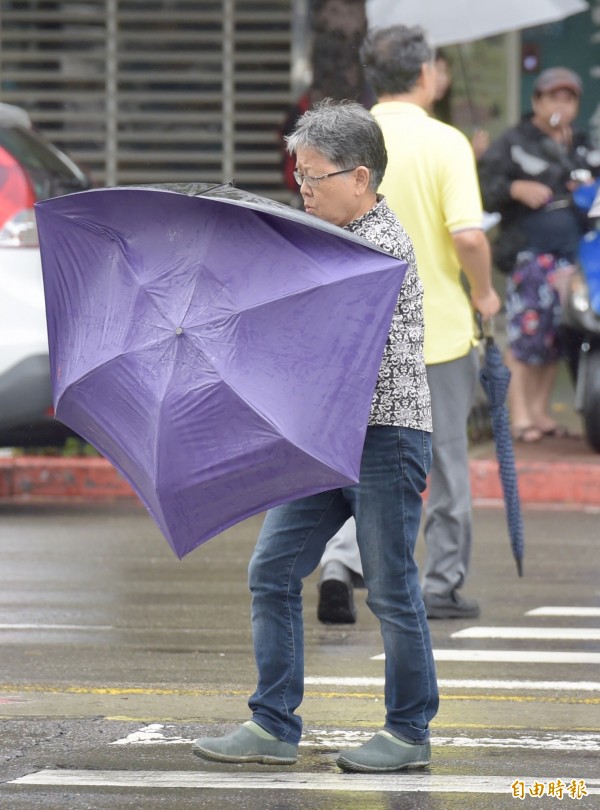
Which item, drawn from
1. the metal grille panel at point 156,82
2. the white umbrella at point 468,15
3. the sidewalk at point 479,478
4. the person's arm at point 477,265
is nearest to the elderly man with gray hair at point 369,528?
the person's arm at point 477,265

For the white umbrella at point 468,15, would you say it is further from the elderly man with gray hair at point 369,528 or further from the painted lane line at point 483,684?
the elderly man with gray hair at point 369,528

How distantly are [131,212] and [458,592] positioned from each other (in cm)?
330

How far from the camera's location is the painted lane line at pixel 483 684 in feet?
20.0

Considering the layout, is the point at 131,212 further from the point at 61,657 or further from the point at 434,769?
the point at 61,657

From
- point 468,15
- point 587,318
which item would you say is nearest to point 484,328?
point 587,318

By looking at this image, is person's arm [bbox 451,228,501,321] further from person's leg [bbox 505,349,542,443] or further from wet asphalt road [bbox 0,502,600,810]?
person's leg [bbox 505,349,542,443]

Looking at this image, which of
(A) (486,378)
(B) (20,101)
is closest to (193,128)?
(B) (20,101)

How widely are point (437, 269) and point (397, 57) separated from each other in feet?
2.80

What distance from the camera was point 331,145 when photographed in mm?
4805

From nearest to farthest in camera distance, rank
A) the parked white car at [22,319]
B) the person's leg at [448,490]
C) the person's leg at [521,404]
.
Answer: the person's leg at [448,490]
the parked white car at [22,319]
the person's leg at [521,404]

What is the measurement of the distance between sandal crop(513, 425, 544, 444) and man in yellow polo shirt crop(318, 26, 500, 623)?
5158 mm

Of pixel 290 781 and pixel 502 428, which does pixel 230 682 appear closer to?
pixel 290 781

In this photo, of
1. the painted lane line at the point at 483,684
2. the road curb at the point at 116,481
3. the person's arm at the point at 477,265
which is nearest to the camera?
the painted lane line at the point at 483,684

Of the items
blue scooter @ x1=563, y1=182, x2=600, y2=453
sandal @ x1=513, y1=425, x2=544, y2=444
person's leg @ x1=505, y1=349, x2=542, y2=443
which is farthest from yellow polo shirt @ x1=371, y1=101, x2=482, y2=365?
sandal @ x1=513, y1=425, x2=544, y2=444
